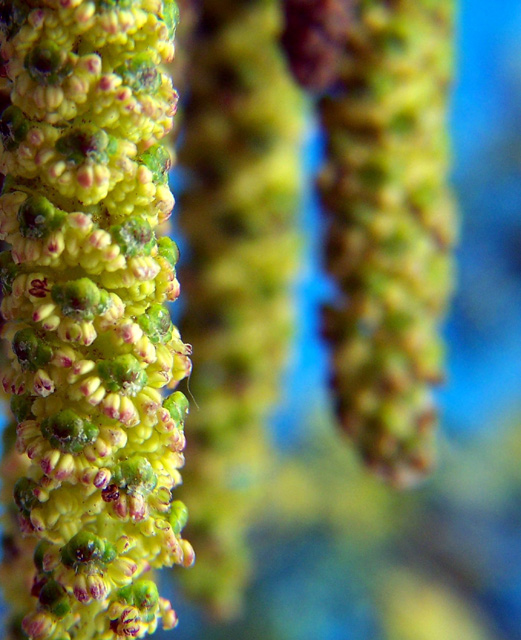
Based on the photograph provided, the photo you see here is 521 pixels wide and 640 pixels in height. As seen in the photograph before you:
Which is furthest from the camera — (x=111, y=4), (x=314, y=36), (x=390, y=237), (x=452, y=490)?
(x=452, y=490)

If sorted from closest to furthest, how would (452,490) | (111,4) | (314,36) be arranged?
(111,4) → (314,36) → (452,490)

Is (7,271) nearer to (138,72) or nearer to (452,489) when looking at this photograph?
(138,72)

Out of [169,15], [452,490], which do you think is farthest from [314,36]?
[452,490]

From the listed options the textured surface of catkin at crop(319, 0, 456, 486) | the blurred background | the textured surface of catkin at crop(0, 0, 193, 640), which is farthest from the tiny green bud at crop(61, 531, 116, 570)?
the blurred background

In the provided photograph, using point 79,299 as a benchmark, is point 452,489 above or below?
below

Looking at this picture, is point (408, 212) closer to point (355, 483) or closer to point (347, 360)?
point (347, 360)

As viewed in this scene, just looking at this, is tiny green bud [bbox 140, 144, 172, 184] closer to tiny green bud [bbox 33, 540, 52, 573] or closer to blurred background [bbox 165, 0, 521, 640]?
tiny green bud [bbox 33, 540, 52, 573]
